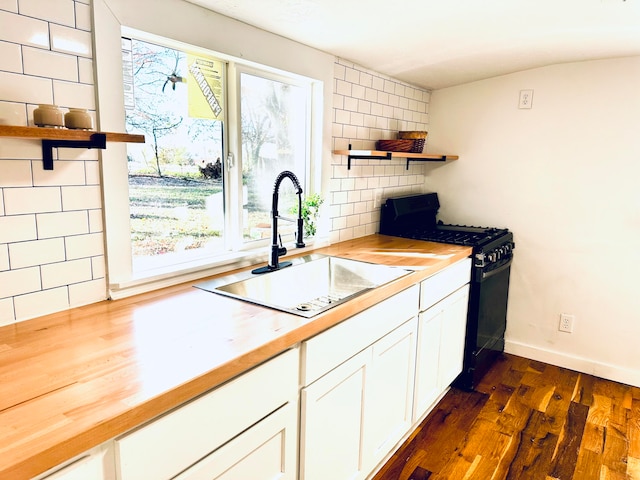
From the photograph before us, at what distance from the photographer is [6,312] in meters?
1.30

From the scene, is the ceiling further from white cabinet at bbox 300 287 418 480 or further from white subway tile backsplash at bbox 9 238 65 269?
white cabinet at bbox 300 287 418 480

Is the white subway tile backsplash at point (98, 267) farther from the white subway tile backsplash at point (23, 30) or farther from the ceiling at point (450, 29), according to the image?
the ceiling at point (450, 29)

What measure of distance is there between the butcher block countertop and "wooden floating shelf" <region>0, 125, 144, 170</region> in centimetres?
52

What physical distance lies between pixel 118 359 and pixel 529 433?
7.23 feet

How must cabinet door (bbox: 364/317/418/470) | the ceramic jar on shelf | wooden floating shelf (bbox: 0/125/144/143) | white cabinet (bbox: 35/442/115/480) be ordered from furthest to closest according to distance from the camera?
cabinet door (bbox: 364/317/418/470), the ceramic jar on shelf, wooden floating shelf (bbox: 0/125/144/143), white cabinet (bbox: 35/442/115/480)

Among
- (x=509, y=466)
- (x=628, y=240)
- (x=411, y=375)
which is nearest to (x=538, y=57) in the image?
(x=628, y=240)

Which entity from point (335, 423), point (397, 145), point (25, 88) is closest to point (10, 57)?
point (25, 88)

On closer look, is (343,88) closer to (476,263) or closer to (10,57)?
(476,263)

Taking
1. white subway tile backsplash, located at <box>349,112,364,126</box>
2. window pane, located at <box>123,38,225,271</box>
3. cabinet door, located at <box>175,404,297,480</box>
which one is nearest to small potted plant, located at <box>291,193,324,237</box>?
window pane, located at <box>123,38,225,271</box>

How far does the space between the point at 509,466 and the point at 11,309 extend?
2183mm

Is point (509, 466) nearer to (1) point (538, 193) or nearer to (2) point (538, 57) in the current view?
(1) point (538, 193)

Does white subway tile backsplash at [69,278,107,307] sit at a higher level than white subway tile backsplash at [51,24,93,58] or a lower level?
lower

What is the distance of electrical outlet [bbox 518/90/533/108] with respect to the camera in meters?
3.09

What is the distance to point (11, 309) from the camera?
51.6 inches
